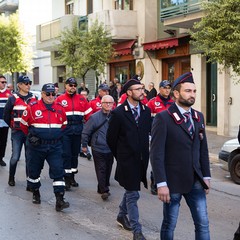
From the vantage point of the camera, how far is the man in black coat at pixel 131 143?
18.3ft

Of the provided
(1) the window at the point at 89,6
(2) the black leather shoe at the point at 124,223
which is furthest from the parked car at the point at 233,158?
(1) the window at the point at 89,6

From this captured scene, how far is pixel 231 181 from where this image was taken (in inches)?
383

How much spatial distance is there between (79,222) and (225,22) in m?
7.43

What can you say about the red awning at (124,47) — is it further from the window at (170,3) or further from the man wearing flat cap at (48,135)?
the man wearing flat cap at (48,135)

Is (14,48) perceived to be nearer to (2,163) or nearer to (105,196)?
(2,163)

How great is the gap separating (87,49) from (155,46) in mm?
3269

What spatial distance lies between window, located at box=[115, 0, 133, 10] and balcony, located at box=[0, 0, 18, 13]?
750 inches

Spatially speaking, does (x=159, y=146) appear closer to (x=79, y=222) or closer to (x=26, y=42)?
(x=79, y=222)

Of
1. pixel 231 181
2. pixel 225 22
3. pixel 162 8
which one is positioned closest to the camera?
pixel 231 181

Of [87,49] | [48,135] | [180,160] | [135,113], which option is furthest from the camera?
[87,49]

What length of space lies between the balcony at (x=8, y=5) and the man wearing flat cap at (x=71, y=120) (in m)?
35.1

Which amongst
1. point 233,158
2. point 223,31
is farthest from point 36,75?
point 233,158

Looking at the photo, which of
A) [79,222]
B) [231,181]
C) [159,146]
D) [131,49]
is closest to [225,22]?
[231,181]

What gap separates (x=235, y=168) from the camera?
30.9 feet
